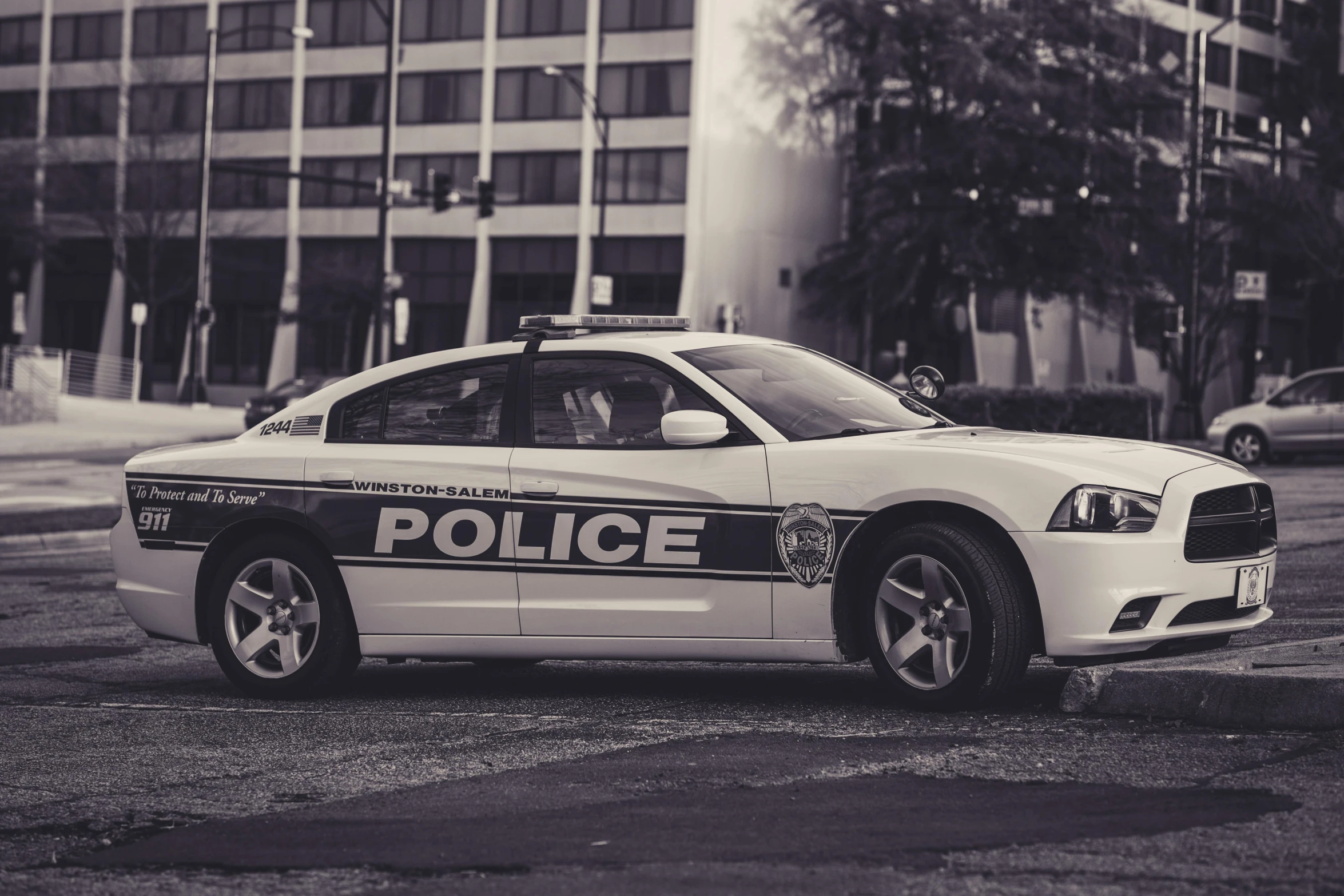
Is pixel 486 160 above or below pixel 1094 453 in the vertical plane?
above

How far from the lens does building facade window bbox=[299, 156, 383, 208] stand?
216ft

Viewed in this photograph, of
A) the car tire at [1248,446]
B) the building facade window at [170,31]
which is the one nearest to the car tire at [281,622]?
the car tire at [1248,446]

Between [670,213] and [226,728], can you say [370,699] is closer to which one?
[226,728]

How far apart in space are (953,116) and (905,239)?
158 inches

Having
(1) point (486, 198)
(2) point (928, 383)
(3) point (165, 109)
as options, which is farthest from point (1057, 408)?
(3) point (165, 109)

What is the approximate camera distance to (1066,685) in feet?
22.1

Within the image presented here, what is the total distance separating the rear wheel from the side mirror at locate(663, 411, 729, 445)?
75.4 ft

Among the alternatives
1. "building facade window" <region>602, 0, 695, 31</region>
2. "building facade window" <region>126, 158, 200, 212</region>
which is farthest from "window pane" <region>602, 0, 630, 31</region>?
"building facade window" <region>126, 158, 200, 212</region>

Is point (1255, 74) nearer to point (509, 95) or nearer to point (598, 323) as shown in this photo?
point (509, 95)

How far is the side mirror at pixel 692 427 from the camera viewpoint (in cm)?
710

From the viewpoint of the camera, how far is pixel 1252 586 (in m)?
7.07

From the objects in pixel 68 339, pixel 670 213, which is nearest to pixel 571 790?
pixel 670 213

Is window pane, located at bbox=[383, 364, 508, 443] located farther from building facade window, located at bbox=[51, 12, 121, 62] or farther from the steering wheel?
building facade window, located at bbox=[51, 12, 121, 62]

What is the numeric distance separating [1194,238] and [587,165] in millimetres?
27734
